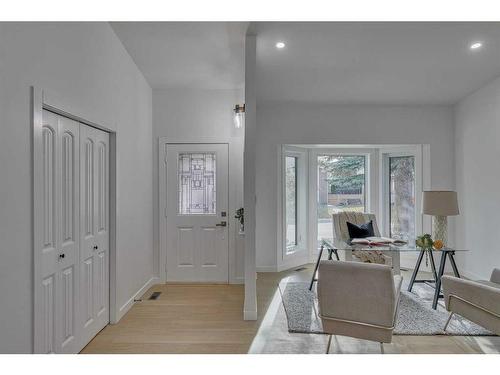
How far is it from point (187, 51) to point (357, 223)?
9.79 feet

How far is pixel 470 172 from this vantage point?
443 centimetres

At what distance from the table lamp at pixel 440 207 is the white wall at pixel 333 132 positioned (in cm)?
125

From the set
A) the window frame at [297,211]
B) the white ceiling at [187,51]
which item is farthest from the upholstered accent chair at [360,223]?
the white ceiling at [187,51]

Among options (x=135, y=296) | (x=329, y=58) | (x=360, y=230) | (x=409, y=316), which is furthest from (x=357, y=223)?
(x=135, y=296)

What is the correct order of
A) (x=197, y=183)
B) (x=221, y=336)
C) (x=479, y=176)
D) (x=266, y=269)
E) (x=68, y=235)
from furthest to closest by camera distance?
(x=266, y=269) < (x=197, y=183) < (x=479, y=176) < (x=221, y=336) < (x=68, y=235)

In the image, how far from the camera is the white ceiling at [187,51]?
301 centimetres

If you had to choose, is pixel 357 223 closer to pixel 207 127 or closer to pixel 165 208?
pixel 207 127

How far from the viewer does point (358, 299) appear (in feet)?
7.29

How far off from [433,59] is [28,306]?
4.28 m

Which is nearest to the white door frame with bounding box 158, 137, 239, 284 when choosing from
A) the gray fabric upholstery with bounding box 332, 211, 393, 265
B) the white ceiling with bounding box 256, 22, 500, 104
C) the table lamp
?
the white ceiling with bounding box 256, 22, 500, 104

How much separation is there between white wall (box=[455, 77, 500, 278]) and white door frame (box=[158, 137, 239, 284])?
128 inches

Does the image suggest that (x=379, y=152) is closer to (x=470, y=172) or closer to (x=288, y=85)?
(x=470, y=172)

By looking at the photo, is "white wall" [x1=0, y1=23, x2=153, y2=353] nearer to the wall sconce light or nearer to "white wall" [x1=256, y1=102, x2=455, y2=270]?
the wall sconce light

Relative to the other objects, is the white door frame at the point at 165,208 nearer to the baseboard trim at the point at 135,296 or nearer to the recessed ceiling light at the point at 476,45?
the baseboard trim at the point at 135,296
